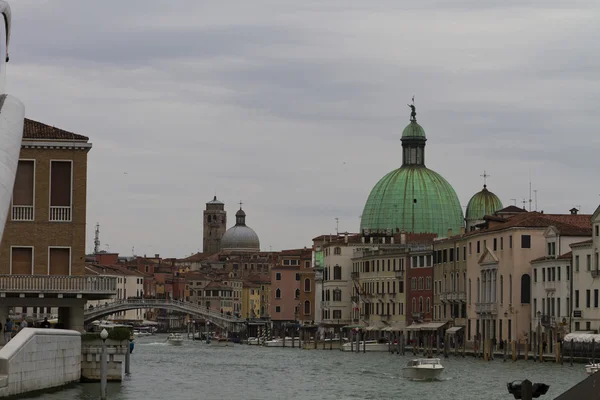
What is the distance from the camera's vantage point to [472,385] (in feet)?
159

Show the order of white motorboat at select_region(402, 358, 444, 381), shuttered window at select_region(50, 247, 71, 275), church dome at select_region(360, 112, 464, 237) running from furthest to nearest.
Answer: church dome at select_region(360, 112, 464, 237) → white motorboat at select_region(402, 358, 444, 381) → shuttered window at select_region(50, 247, 71, 275)

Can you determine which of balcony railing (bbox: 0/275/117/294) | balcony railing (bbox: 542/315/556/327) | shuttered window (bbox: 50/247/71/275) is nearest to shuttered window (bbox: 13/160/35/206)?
shuttered window (bbox: 50/247/71/275)

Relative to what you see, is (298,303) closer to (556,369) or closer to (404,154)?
(404,154)

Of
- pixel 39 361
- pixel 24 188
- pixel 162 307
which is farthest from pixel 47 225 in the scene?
pixel 162 307

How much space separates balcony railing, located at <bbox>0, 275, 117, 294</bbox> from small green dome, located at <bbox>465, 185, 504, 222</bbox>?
279 feet

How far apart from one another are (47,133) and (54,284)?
3999 mm

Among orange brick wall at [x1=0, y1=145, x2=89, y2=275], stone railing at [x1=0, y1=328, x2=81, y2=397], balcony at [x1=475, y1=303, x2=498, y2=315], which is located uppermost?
orange brick wall at [x1=0, y1=145, x2=89, y2=275]

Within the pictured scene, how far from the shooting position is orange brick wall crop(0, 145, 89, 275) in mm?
39344

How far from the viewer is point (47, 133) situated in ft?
130

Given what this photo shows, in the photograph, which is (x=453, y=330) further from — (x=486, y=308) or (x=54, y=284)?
(x=54, y=284)

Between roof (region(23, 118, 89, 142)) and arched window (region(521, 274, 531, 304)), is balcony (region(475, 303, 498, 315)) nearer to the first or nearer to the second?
arched window (region(521, 274, 531, 304))

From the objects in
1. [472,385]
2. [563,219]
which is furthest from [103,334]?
[563,219]

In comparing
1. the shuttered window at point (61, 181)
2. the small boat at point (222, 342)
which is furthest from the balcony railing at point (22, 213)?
the small boat at point (222, 342)

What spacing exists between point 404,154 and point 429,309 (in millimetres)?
30530
